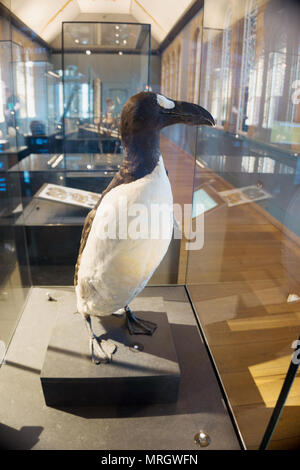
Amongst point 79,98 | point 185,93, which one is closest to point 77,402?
point 185,93

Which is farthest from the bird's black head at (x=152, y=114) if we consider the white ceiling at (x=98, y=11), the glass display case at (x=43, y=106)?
the glass display case at (x=43, y=106)

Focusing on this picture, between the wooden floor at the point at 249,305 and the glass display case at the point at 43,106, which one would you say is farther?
the glass display case at the point at 43,106

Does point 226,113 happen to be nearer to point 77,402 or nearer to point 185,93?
point 185,93

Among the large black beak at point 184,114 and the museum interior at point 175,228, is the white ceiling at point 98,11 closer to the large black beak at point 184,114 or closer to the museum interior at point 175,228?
the museum interior at point 175,228

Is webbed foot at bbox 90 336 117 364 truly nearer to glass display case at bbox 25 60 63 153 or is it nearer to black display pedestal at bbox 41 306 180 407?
black display pedestal at bbox 41 306 180 407

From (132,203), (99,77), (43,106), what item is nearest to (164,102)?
(132,203)

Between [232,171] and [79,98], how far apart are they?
1.16 meters

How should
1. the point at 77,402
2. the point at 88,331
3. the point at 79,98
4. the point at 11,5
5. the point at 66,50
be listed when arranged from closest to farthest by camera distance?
the point at 77,402 < the point at 88,331 < the point at 11,5 < the point at 66,50 < the point at 79,98

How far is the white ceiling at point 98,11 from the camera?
1.60 meters

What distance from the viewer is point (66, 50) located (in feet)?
6.50

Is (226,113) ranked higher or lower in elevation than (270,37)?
lower

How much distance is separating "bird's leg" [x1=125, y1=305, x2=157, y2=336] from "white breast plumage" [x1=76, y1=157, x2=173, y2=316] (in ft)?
0.62

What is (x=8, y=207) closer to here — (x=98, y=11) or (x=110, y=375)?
(x=110, y=375)

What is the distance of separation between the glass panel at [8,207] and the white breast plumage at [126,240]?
0.54 m
